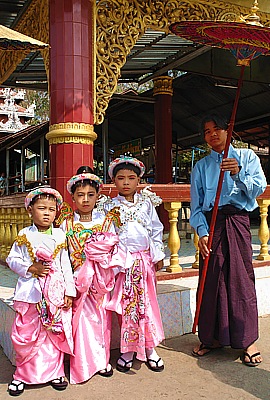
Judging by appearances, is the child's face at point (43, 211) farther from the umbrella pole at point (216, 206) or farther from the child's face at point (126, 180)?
the umbrella pole at point (216, 206)

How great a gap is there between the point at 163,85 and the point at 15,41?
594 cm

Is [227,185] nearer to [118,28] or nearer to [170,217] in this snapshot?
[170,217]

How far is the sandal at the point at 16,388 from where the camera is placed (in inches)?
118

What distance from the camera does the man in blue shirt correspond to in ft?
11.4

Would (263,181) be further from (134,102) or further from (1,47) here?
(134,102)

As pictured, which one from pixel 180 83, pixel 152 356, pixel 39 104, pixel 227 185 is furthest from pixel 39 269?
pixel 39 104

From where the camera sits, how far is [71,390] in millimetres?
3062

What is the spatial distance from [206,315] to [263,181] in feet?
3.67

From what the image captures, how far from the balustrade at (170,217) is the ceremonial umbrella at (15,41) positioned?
4.69 ft

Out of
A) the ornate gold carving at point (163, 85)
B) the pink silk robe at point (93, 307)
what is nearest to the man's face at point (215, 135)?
the pink silk robe at point (93, 307)

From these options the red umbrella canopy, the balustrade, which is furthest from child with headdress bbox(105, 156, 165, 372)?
the red umbrella canopy

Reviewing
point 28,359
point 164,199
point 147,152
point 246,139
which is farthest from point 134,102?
point 28,359

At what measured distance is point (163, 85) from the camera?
9.03 meters

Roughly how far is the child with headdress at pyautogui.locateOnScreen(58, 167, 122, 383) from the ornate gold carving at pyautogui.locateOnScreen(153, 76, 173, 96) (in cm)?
609
